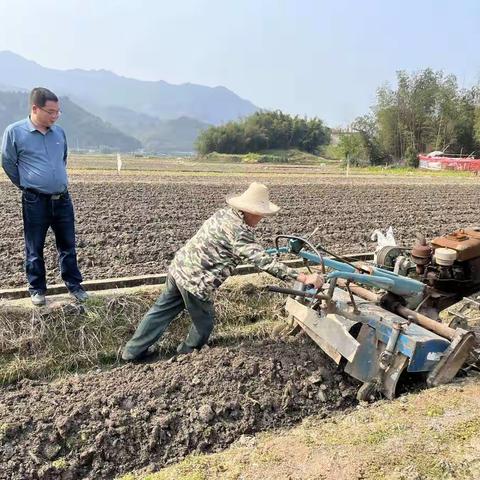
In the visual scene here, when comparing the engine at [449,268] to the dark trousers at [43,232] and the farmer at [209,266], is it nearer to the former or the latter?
the farmer at [209,266]

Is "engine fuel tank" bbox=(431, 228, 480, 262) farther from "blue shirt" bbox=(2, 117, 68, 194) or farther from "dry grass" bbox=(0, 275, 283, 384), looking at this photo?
"blue shirt" bbox=(2, 117, 68, 194)

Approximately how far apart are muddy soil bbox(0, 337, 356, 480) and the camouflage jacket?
2.25ft

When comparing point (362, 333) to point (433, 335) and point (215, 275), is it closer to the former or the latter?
point (433, 335)

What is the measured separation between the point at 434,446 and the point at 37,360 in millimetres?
3253

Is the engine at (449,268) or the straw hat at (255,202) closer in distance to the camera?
the straw hat at (255,202)

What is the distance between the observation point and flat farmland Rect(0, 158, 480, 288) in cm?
697

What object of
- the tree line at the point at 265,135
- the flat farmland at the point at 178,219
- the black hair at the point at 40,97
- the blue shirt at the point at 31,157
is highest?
the tree line at the point at 265,135

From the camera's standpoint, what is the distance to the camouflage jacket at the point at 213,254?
4.08 meters

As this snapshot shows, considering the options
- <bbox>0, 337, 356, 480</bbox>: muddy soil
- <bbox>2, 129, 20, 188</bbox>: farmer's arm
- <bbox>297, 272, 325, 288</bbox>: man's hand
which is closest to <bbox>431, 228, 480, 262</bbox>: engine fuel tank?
<bbox>0, 337, 356, 480</bbox>: muddy soil

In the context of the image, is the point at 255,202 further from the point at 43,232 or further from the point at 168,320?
the point at 43,232

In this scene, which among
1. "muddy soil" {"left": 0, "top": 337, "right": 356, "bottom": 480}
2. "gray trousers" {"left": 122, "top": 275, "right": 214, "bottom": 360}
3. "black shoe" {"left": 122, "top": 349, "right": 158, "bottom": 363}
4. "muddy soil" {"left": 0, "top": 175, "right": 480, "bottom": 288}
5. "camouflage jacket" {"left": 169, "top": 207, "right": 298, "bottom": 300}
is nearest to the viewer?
"muddy soil" {"left": 0, "top": 337, "right": 356, "bottom": 480}

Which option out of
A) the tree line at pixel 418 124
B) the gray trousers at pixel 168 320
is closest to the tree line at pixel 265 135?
the tree line at pixel 418 124

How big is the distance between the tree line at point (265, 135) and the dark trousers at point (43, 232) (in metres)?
59.4

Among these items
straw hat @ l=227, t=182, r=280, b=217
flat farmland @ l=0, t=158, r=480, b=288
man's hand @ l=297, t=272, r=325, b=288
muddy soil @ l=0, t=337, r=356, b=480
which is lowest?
muddy soil @ l=0, t=337, r=356, b=480
